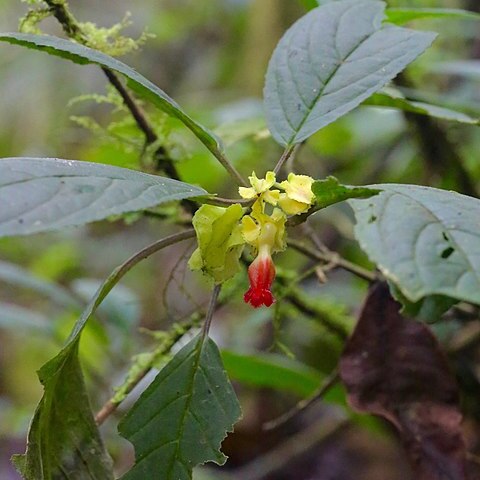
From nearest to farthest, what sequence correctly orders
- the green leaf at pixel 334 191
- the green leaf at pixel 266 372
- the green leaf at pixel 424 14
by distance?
1. the green leaf at pixel 334 191
2. the green leaf at pixel 424 14
3. the green leaf at pixel 266 372

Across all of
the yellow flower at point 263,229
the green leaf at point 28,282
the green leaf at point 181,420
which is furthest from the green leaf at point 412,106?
the green leaf at point 28,282

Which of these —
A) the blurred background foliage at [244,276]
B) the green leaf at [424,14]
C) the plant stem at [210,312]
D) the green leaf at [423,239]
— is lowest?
the blurred background foliage at [244,276]

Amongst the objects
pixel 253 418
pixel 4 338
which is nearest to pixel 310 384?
pixel 253 418

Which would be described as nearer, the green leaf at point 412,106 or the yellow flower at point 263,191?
the yellow flower at point 263,191

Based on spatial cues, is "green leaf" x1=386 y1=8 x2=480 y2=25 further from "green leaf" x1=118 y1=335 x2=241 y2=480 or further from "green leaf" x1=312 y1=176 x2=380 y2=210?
"green leaf" x1=118 y1=335 x2=241 y2=480

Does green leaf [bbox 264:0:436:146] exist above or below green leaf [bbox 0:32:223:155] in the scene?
below

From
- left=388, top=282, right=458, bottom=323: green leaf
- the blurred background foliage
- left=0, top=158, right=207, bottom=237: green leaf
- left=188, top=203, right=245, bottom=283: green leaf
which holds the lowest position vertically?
the blurred background foliage

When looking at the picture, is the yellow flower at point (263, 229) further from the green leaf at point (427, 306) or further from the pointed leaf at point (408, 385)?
the pointed leaf at point (408, 385)

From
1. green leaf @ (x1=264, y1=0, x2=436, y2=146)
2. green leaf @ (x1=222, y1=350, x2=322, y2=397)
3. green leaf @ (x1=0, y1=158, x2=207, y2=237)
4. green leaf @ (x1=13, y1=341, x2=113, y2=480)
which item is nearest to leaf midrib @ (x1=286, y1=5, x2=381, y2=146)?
green leaf @ (x1=264, y1=0, x2=436, y2=146)
